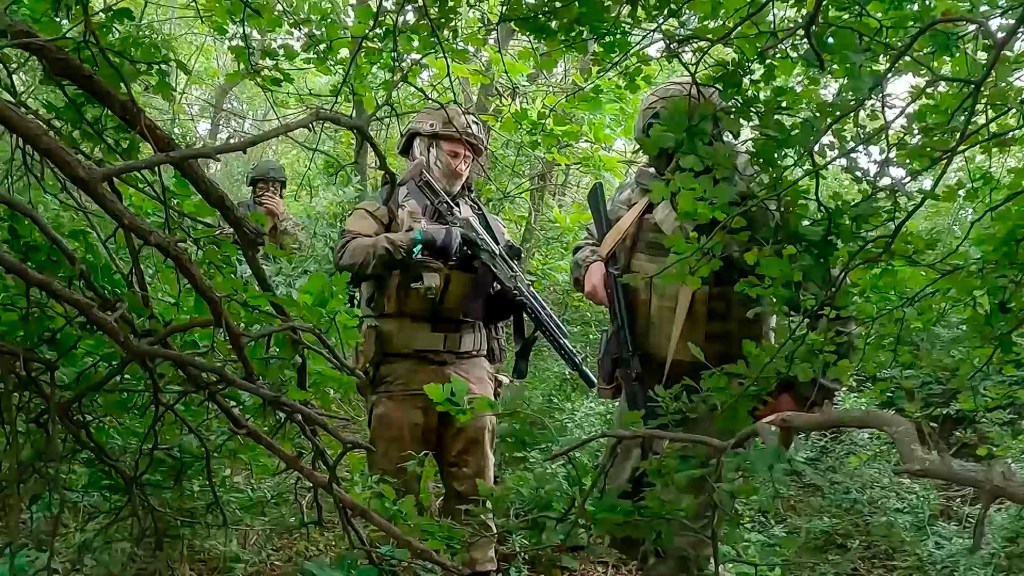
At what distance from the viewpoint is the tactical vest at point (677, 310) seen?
7.45 feet

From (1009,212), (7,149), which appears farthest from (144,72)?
(1009,212)

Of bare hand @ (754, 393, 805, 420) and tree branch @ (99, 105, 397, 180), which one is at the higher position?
tree branch @ (99, 105, 397, 180)

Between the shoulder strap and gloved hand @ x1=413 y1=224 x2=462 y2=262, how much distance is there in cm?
50

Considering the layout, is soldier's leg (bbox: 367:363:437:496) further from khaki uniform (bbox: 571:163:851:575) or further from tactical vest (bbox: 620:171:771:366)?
tactical vest (bbox: 620:171:771:366)

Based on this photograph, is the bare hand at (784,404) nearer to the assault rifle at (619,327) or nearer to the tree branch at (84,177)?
the assault rifle at (619,327)

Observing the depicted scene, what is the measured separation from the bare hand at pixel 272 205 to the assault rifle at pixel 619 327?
214cm

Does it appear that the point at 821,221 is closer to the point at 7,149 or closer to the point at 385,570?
the point at 385,570

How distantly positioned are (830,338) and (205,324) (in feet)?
2.99

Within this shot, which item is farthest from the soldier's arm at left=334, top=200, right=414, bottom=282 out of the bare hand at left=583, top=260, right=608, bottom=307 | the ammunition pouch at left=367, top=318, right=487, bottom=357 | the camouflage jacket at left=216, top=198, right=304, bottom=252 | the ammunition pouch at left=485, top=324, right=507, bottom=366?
the camouflage jacket at left=216, top=198, right=304, bottom=252

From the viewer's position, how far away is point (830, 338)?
1210 millimetres

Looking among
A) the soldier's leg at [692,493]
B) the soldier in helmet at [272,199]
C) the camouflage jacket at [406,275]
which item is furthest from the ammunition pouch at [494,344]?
the soldier's leg at [692,493]

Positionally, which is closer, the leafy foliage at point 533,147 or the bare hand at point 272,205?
the leafy foliage at point 533,147

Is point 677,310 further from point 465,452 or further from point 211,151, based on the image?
point 211,151

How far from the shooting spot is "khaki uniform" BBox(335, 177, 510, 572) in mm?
2699
